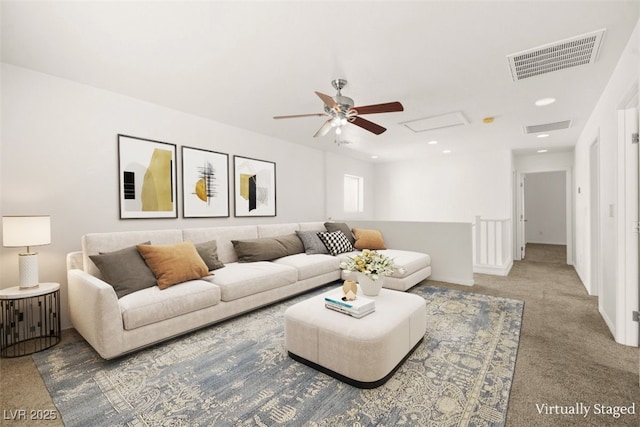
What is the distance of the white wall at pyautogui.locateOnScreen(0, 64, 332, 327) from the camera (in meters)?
2.46

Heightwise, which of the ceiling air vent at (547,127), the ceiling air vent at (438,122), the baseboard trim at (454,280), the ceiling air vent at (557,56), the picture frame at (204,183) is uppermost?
the ceiling air vent at (438,122)

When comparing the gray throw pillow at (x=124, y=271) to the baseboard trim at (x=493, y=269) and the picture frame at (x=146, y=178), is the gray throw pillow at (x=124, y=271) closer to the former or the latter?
the picture frame at (x=146, y=178)

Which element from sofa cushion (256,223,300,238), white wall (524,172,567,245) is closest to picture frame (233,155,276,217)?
sofa cushion (256,223,300,238)

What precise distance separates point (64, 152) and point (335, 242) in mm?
3417

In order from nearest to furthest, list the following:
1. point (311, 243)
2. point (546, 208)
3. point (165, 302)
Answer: point (165, 302) → point (311, 243) → point (546, 208)

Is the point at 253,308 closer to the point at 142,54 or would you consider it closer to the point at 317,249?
the point at 317,249

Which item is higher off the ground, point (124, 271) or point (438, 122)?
point (438, 122)

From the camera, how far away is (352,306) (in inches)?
→ 81.0

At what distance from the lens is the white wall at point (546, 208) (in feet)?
28.4

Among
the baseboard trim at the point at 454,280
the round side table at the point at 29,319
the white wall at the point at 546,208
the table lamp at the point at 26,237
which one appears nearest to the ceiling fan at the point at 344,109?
the table lamp at the point at 26,237

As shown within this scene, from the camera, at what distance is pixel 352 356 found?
71.7 inches

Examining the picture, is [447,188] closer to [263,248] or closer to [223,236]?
[263,248]

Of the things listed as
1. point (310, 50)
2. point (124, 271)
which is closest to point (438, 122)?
point (310, 50)

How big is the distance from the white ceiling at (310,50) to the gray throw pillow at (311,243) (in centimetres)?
187
